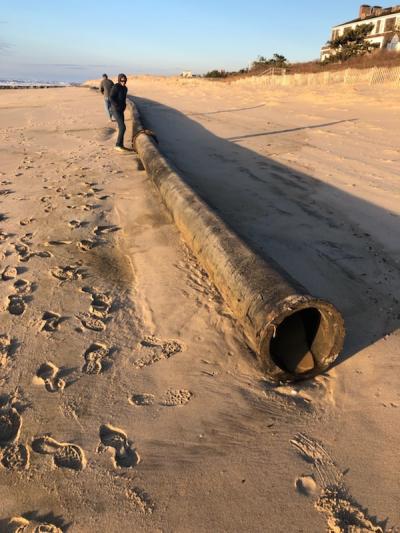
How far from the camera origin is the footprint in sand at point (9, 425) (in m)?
2.33

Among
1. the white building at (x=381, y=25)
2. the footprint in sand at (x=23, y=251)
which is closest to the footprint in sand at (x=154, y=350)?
the footprint in sand at (x=23, y=251)

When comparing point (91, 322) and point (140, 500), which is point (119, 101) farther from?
point (140, 500)

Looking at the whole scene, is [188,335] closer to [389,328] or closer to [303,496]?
[303,496]

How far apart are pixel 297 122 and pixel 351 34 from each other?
948 inches

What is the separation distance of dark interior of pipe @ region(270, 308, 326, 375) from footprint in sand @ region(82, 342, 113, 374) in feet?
4.05

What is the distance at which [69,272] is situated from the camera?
4.11 meters

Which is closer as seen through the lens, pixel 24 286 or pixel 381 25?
pixel 24 286

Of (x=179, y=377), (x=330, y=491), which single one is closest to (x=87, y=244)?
(x=179, y=377)

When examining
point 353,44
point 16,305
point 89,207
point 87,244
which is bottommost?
point 16,305

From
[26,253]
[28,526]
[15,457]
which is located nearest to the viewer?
[28,526]

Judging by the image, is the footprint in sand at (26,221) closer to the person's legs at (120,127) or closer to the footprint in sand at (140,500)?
the footprint in sand at (140,500)

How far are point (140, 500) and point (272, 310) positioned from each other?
4.25 ft

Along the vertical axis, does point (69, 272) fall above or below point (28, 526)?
above

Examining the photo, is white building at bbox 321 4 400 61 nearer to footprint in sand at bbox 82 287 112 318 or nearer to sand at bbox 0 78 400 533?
sand at bbox 0 78 400 533
